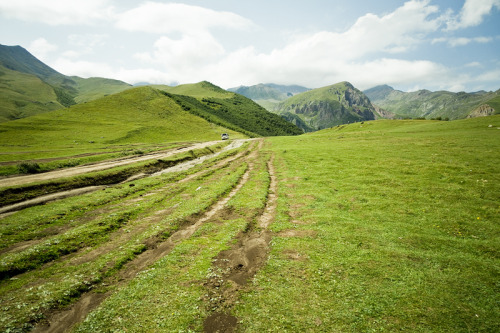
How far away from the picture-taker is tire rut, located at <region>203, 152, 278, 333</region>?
31.3 feet

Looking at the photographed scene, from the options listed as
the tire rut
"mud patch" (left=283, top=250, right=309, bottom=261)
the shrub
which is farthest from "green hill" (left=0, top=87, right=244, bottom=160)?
"mud patch" (left=283, top=250, right=309, bottom=261)

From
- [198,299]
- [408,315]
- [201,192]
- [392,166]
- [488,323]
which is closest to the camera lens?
[488,323]

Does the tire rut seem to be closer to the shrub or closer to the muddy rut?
the muddy rut

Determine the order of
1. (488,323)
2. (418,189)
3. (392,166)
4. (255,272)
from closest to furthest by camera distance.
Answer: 1. (488,323)
2. (255,272)
3. (418,189)
4. (392,166)

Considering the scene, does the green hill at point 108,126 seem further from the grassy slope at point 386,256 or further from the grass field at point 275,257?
the grassy slope at point 386,256

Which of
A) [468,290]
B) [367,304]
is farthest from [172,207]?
[468,290]

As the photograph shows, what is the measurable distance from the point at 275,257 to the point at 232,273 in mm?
3143

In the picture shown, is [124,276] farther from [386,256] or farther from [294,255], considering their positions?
[386,256]

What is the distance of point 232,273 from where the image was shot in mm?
12922

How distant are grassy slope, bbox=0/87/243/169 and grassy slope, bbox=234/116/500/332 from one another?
228 feet

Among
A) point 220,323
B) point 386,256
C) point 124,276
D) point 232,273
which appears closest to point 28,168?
point 124,276

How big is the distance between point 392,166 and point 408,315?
28264 millimetres

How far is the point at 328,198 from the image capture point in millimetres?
24234

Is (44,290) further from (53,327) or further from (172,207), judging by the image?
(172,207)
